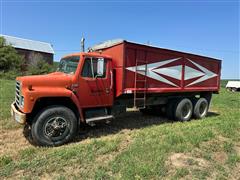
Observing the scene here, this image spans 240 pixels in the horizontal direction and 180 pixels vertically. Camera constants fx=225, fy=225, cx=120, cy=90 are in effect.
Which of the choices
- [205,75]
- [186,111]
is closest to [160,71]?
[186,111]

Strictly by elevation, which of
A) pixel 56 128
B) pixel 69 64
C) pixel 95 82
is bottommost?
pixel 56 128

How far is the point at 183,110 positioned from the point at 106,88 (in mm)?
3999

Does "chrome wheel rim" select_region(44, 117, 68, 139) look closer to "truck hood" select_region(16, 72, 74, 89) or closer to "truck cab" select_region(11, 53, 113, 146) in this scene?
"truck cab" select_region(11, 53, 113, 146)

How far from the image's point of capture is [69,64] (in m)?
6.58

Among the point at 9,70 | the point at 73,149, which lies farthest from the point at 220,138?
the point at 9,70

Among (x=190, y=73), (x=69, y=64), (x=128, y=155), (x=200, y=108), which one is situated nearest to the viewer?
(x=128, y=155)

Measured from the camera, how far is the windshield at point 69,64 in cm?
A: 629

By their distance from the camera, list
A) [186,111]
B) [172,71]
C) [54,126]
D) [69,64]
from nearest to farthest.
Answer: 1. [54,126]
2. [69,64]
3. [172,71]
4. [186,111]

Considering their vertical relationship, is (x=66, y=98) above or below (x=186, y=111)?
above

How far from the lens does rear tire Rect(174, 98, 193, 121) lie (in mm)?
8836

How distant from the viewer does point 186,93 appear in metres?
9.34

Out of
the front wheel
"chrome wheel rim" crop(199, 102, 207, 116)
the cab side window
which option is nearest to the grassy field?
the front wheel

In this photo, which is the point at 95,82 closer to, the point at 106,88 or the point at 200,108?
the point at 106,88

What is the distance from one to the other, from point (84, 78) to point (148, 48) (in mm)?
2503
